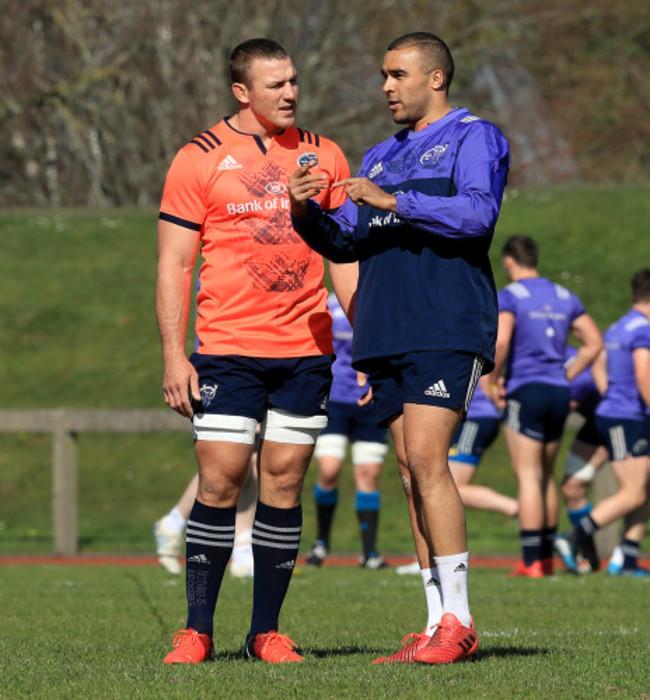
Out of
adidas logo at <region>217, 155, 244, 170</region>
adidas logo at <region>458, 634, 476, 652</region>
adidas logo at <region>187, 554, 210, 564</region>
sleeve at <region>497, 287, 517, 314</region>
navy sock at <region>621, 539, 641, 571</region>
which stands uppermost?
adidas logo at <region>217, 155, 244, 170</region>

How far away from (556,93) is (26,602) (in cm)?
3400

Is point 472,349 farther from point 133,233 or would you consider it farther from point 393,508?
point 133,233

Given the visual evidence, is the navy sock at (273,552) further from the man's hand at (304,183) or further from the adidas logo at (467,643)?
the man's hand at (304,183)

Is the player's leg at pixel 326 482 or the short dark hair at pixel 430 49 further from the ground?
the short dark hair at pixel 430 49

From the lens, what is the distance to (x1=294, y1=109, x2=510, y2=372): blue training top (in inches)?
205

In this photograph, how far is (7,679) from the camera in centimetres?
503

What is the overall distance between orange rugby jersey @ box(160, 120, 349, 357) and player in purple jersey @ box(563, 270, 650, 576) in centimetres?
610

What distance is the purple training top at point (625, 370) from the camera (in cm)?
1141

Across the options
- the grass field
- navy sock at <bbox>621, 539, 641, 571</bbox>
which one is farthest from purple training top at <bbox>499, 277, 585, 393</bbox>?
the grass field

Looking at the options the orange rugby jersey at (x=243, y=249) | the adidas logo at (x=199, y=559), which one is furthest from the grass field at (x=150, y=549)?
the orange rugby jersey at (x=243, y=249)

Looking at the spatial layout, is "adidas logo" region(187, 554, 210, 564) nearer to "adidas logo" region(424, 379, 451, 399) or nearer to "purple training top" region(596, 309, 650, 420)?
"adidas logo" region(424, 379, 451, 399)

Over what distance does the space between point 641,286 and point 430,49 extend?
20.9ft

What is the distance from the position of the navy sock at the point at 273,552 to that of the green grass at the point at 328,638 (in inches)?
10.2

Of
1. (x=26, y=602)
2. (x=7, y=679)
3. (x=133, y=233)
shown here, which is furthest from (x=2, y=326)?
(x=7, y=679)
